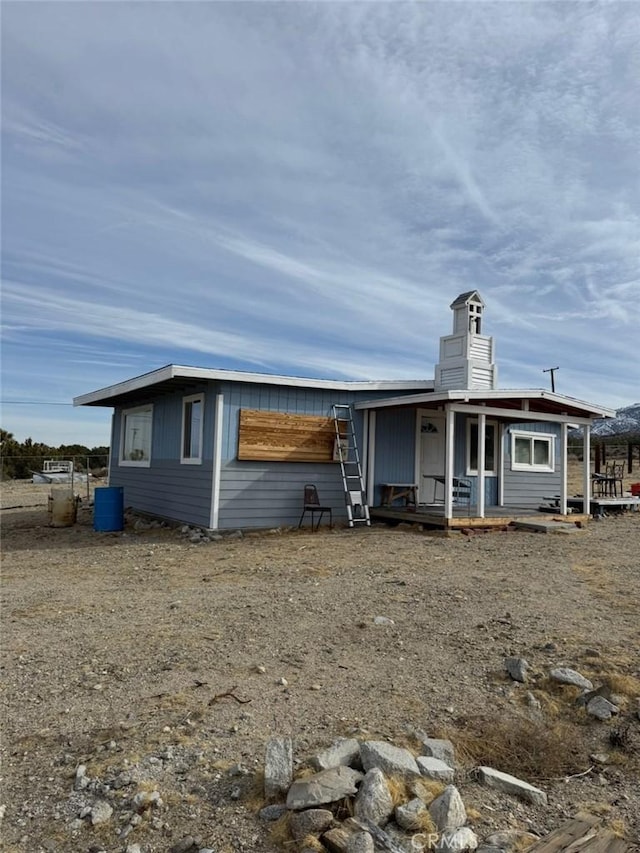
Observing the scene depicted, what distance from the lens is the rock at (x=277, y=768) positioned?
2.54 metres

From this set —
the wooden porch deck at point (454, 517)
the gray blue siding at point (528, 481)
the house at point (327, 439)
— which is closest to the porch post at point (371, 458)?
the house at point (327, 439)

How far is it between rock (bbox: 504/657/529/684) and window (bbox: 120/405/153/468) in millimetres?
10293

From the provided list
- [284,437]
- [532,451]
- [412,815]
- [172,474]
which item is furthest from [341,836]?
[532,451]

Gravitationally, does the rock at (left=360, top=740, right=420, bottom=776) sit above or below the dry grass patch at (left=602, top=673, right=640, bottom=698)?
above

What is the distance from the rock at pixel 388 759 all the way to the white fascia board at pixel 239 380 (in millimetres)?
7778

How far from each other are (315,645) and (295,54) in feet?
26.3

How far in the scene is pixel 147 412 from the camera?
528 inches

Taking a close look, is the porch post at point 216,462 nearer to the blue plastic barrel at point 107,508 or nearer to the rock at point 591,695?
the blue plastic barrel at point 107,508

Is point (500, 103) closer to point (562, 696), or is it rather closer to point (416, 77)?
point (416, 77)

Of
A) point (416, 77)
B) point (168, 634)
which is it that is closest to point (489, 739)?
point (168, 634)

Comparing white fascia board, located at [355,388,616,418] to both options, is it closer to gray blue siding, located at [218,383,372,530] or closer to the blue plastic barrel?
gray blue siding, located at [218,383,372,530]

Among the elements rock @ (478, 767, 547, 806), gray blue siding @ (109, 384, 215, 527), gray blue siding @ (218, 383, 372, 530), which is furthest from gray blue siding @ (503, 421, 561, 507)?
rock @ (478, 767, 547, 806)

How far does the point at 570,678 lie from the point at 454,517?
280 inches

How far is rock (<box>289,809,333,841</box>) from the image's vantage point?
2.26 m
